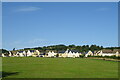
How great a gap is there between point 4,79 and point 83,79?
7.16m

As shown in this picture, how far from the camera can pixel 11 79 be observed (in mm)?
22438

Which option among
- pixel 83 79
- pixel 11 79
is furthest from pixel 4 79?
pixel 83 79

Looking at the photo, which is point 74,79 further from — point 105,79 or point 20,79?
point 20,79

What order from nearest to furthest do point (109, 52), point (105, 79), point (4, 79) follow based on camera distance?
point (4, 79) → point (105, 79) → point (109, 52)

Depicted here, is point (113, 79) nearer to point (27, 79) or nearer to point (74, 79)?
point (74, 79)

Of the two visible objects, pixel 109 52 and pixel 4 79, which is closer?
pixel 4 79

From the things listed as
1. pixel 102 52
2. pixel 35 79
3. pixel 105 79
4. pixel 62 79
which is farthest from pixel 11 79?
pixel 102 52

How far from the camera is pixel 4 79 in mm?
22125

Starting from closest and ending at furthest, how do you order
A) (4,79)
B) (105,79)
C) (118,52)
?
(4,79) → (105,79) → (118,52)

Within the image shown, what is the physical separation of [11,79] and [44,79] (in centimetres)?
297

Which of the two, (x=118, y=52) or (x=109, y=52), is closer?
(x=118, y=52)

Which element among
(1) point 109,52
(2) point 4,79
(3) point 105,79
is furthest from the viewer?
(1) point 109,52

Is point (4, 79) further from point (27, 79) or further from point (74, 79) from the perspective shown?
point (74, 79)

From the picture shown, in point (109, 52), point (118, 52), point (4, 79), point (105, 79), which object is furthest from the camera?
point (109, 52)
